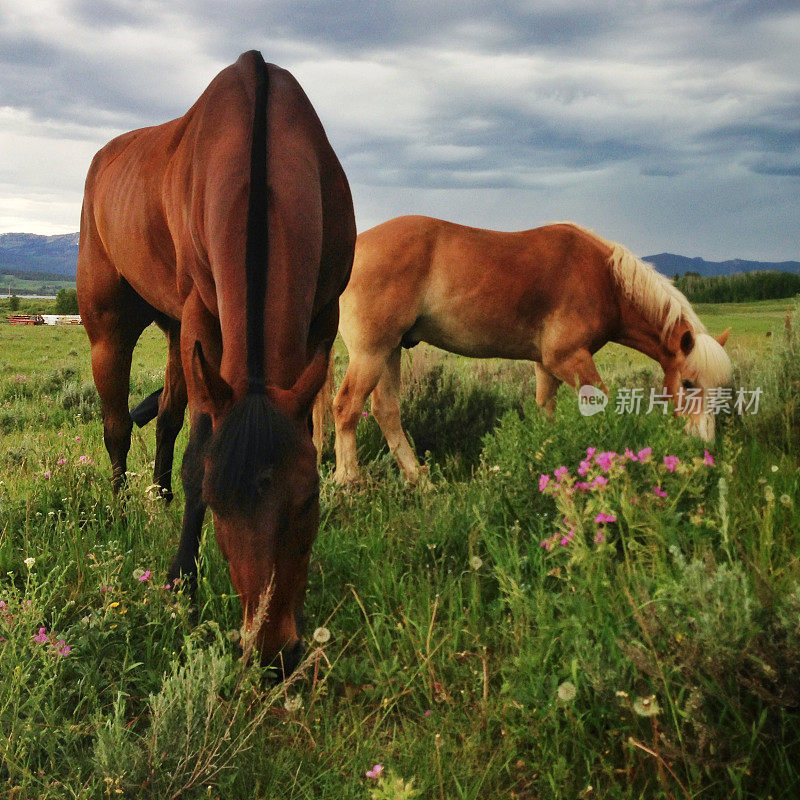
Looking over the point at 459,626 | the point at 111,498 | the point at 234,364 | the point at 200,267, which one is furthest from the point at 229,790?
the point at 111,498

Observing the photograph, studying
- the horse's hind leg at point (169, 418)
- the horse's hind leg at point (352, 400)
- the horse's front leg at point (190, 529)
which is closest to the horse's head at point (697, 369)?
the horse's hind leg at point (352, 400)

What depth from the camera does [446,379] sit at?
24.1 feet

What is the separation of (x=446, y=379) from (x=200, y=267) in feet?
14.6

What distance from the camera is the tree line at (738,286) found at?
22.1m

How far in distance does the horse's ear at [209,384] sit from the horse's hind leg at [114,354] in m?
2.93

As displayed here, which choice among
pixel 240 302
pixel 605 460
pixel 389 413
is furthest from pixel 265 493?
pixel 389 413

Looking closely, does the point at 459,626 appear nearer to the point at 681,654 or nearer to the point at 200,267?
the point at 681,654

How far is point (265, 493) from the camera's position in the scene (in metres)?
2.07

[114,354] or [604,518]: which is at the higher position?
[114,354]

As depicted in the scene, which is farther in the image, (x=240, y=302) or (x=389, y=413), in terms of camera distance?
(x=389, y=413)

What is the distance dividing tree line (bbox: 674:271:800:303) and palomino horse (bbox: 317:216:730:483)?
1612cm

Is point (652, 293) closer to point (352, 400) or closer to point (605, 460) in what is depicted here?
point (352, 400)

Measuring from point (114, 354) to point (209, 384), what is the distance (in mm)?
3059

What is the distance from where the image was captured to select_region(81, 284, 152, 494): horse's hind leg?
191 inches
